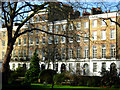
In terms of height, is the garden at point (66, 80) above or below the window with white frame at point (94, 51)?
below

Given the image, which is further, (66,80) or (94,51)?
(94,51)

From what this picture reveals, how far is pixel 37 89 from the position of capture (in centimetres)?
1611

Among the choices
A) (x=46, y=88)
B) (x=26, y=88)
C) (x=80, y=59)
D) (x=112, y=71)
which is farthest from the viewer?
(x=80, y=59)

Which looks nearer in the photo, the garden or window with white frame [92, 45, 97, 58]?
the garden

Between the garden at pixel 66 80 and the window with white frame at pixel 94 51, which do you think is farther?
the window with white frame at pixel 94 51

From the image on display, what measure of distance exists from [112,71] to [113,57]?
17.4 metres

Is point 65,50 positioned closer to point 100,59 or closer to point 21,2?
point 100,59

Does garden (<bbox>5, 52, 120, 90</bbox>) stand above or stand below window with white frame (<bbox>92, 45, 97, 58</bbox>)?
below

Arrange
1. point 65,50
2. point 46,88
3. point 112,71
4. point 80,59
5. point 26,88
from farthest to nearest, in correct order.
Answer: point 80,59 < point 65,50 < point 46,88 < point 112,71 < point 26,88

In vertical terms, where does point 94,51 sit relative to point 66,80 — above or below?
above

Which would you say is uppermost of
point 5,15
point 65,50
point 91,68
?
point 5,15

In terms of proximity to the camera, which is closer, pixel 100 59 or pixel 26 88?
pixel 26 88

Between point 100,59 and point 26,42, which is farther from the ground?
A: point 26,42

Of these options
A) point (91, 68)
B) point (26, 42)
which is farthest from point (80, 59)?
point (26, 42)
